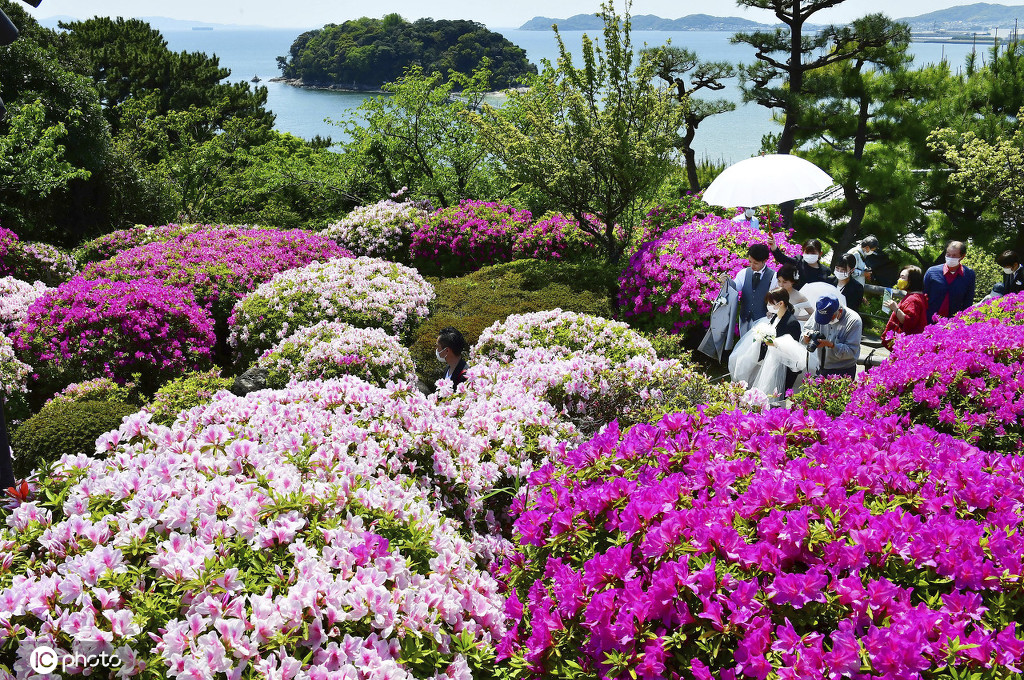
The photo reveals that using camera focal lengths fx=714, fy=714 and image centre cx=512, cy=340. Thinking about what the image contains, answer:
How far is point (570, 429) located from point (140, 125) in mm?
25851

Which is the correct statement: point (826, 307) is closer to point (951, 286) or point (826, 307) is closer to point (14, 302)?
point (951, 286)

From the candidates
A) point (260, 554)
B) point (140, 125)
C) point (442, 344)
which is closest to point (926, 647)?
point (260, 554)

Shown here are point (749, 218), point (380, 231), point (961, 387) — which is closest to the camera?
point (961, 387)

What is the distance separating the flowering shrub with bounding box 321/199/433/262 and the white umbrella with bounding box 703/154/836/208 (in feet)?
19.1

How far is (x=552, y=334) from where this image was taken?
654cm

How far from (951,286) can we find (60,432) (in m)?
8.50

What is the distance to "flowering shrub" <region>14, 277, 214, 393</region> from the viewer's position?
748 centimetres

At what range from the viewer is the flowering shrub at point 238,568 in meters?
2.21

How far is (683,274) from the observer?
30.6 ft

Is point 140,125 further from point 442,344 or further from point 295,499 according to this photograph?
point 295,499

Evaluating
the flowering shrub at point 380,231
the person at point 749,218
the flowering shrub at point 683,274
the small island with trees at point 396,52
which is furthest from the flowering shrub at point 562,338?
the small island with trees at point 396,52

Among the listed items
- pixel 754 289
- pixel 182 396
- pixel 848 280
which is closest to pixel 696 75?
pixel 848 280

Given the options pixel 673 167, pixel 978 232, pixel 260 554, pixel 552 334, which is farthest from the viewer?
pixel 978 232

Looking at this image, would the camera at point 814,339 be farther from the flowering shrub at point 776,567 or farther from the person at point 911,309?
the flowering shrub at point 776,567
